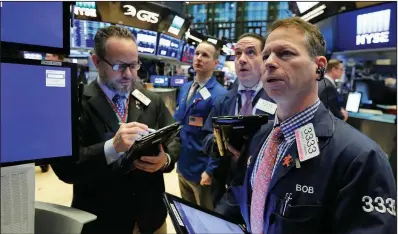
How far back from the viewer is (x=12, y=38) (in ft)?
3.49

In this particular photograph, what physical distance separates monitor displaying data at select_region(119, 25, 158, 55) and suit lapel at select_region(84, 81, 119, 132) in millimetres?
7887

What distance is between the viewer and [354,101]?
20.5 feet

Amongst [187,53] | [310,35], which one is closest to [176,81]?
[187,53]

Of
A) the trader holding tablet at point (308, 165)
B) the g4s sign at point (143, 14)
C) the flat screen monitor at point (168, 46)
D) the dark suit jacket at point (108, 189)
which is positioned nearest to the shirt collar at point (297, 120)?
the trader holding tablet at point (308, 165)

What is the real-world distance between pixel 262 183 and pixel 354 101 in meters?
5.74

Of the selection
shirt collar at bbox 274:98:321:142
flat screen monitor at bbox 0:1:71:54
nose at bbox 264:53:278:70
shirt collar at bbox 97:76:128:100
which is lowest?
shirt collar at bbox 274:98:321:142

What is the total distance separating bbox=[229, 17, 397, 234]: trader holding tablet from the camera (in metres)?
1.03

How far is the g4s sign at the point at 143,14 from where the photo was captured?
344 inches

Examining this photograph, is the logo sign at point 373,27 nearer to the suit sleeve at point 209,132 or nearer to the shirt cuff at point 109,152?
the suit sleeve at point 209,132

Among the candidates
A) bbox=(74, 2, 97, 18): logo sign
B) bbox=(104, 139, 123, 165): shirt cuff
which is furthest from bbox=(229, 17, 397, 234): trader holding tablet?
bbox=(74, 2, 97, 18): logo sign

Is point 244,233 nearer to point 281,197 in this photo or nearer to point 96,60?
point 281,197

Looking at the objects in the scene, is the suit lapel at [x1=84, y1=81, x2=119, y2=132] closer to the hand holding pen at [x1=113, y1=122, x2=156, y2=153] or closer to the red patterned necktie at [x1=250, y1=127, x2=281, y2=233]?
the hand holding pen at [x1=113, y1=122, x2=156, y2=153]

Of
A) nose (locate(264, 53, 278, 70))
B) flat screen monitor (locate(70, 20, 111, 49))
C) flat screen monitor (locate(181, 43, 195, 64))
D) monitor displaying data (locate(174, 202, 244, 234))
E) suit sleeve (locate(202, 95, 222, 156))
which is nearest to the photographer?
monitor displaying data (locate(174, 202, 244, 234))

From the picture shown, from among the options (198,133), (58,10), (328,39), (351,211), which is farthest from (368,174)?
(328,39)
